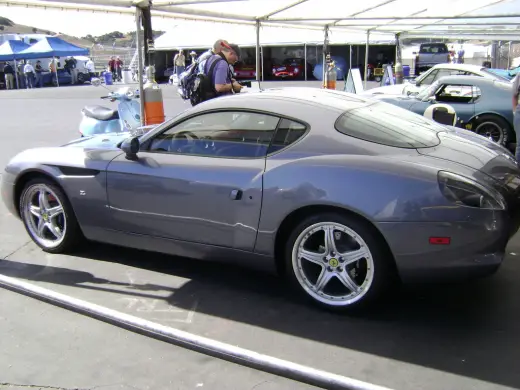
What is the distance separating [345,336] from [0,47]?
31352 millimetres

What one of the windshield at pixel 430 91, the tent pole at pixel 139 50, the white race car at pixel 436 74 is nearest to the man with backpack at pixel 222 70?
the tent pole at pixel 139 50

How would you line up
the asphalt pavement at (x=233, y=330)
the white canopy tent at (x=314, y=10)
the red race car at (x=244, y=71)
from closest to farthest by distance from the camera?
the asphalt pavement at (x=233, y=330) < the white canopy tent at (x=314, y=10) < the red race car at (x=244, y=71)

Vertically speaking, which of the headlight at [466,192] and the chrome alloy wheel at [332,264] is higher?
the headlight at [466,192]

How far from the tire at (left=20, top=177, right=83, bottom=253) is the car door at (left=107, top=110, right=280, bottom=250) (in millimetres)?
559

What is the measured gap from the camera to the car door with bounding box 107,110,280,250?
139 inches

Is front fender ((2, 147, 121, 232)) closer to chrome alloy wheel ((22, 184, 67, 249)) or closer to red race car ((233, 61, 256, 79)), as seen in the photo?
chrome alloy wheel ((22, 184, 67, 249))

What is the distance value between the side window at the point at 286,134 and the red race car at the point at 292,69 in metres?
25.9

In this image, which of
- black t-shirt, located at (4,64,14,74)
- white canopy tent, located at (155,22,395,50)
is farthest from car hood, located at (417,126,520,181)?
black t-shirt, located at (4,64,14,74)

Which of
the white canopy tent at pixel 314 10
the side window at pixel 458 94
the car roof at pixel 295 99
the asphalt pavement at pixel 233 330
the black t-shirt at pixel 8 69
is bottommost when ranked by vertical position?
the asphalt pavement at pixel 233 330

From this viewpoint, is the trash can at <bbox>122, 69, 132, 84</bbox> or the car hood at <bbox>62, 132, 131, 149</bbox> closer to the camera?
the car hood at <bbox>62, 132, 131, 149</bbox>

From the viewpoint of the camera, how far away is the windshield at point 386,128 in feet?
11.5

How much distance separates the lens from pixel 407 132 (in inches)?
147

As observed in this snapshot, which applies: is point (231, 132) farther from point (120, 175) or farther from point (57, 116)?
point (57, 116)

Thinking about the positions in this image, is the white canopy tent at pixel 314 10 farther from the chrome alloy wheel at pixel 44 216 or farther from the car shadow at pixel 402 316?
the car shadow at pixel 402 316
